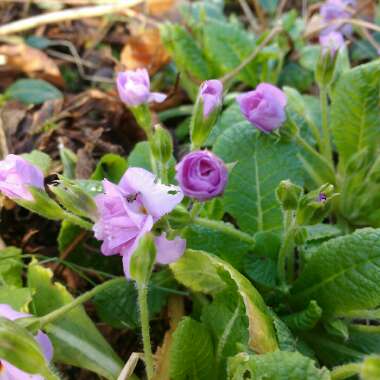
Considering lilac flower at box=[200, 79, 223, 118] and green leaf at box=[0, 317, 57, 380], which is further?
lilac flower at box=[200, 79, 223, 118]

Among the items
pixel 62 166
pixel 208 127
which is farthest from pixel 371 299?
pixel 62 166

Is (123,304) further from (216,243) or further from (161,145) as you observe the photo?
(161,145)

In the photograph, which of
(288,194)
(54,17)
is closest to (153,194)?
(288,194)

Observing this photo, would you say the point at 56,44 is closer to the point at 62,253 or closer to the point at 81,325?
the point at 62,253

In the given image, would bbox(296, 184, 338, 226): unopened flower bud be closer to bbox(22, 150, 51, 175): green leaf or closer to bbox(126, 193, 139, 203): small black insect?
bbox(126, 193, 139, 203): small black insect

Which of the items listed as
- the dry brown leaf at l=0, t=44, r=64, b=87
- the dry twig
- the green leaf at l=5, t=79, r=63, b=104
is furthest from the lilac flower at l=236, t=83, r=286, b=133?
the dry twig

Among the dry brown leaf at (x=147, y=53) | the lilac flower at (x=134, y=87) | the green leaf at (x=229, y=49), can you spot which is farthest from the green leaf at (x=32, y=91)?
the lilac flower at (x=134, y=87)

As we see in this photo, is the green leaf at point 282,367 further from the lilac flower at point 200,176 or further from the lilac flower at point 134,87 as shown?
the lilac flower at point 134,87
